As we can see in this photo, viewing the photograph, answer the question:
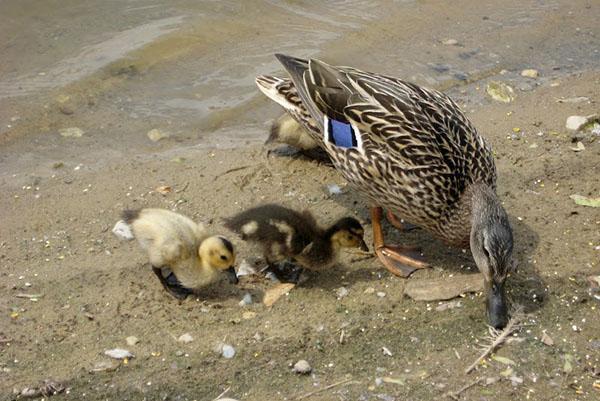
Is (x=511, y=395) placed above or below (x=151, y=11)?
below

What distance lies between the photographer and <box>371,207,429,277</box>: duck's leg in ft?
14.8

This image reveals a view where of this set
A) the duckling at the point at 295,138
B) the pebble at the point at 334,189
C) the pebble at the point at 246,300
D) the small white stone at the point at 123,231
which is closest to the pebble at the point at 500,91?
the duckling at the point at 295,138

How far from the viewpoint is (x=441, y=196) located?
4293 millimetres

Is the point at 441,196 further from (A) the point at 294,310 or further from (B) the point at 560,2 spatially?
(B) the point at 560,2

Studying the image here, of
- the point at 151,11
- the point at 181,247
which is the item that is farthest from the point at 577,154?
the point at 151,11

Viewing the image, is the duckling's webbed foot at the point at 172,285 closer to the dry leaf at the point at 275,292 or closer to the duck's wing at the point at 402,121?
the dry leaf at the point at 275,292

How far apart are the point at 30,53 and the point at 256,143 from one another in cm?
228

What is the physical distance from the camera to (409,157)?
430cm

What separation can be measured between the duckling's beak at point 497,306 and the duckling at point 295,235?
0.82 meters

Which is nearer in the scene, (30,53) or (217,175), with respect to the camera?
(217,175)

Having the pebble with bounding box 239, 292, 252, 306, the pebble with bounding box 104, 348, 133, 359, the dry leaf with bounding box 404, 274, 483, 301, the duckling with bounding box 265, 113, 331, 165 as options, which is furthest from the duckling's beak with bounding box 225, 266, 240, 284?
the duckling with bounding box 265, 113, 331, 165

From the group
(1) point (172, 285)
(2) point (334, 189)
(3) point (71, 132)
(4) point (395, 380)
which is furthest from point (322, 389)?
(3) point (71, 132)

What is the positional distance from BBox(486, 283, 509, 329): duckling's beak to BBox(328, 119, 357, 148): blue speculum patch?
1.10 m

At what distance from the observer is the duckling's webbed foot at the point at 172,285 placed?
4289 millimetres
